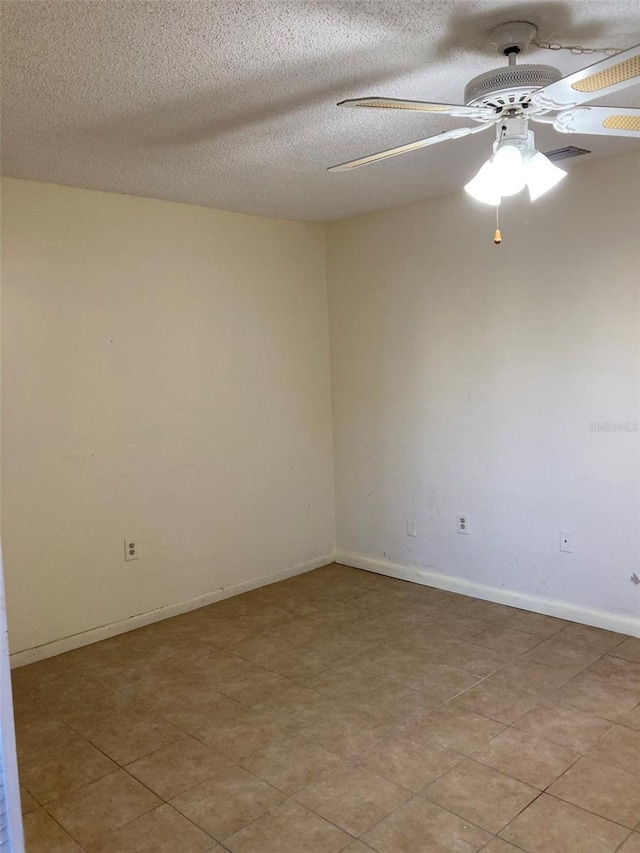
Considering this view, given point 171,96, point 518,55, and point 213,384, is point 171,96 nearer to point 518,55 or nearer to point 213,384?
point 518,55

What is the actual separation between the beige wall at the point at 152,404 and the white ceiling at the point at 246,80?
1.40 feet

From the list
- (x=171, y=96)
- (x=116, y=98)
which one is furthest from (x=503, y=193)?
(x=116, y=98)

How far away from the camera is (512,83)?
1.82m

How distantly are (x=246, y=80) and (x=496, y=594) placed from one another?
3051 millimetres

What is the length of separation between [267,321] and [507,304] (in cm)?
152

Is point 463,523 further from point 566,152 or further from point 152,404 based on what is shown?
point 566,152

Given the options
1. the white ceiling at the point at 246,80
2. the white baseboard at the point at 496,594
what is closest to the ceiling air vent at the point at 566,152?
the white ceiling at the point at 246,80

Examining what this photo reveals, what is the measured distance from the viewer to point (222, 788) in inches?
92.4

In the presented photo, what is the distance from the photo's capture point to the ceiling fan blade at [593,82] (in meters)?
1.52

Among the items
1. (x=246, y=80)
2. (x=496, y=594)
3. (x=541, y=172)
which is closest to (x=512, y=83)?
(x=541, y=172)

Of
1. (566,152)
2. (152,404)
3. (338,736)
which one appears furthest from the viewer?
(152,404)

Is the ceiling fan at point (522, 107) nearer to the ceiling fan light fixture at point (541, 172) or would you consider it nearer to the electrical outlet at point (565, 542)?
the ceiling fan light fixture at point (541, 172)

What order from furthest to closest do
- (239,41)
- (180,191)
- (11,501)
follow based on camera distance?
(180,191), (11,501), (239,41)

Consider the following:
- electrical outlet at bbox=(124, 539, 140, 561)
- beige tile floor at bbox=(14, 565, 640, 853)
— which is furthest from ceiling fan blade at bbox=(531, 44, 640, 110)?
electrical outlet at bbox=(124, 539, 140, 561)
